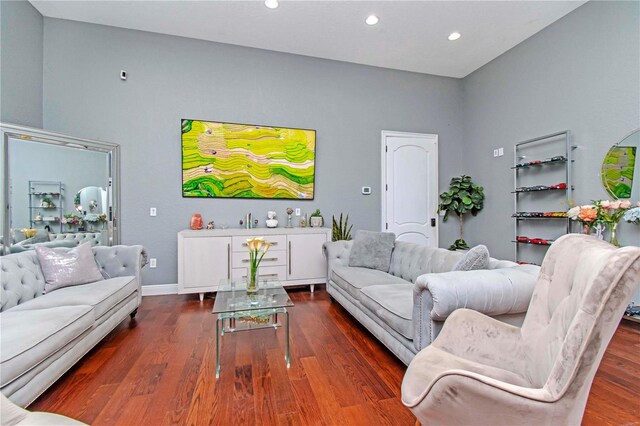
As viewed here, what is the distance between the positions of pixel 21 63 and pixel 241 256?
10.1ft

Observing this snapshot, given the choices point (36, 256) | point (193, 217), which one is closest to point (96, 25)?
point (193, 217)

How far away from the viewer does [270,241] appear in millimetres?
3564

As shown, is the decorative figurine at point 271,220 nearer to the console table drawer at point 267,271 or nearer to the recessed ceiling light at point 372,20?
the console table drawer at point 267,271

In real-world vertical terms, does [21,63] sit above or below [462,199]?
above

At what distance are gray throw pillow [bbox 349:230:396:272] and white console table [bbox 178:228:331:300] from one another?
0.70m

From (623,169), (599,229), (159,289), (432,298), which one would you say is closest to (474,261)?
(432,298)

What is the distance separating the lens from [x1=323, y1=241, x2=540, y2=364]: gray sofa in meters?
1.60

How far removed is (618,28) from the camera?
286cm

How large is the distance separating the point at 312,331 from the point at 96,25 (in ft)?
14.2

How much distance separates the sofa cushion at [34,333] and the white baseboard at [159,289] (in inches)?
69.0

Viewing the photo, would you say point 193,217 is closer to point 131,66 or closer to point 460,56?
point 131,66

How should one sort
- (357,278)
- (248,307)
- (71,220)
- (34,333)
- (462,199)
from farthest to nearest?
(462,199)
(71,220)
(357,278)
(248,307)
(34,333)

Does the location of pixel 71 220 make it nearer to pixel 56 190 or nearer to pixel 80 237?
pixel 80 237

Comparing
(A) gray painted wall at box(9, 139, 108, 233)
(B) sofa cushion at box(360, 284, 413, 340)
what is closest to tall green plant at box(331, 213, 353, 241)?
(B) sofa cushion at box(360, 284, 413, 340)
